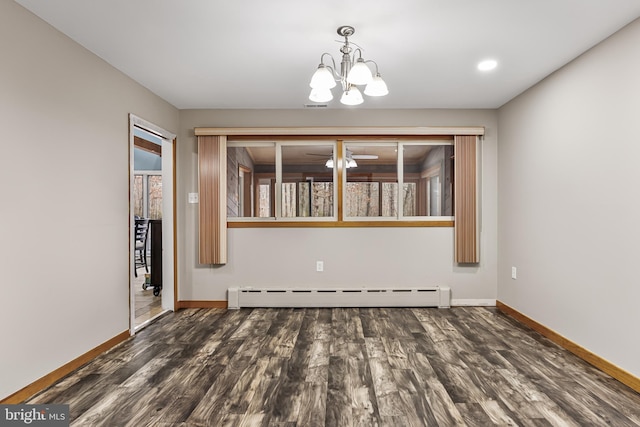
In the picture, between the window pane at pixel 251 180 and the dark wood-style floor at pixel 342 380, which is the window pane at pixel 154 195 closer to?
the window pane at pixel 251 180

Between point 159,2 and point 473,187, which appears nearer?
point 159,2

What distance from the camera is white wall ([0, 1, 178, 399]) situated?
6.93 feet

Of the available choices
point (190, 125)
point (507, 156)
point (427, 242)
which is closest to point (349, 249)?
point (427, 242)

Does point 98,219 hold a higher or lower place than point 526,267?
higher

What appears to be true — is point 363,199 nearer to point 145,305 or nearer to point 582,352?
point 582,352

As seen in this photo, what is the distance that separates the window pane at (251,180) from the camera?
177 inches

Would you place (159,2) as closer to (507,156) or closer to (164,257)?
(164,257)

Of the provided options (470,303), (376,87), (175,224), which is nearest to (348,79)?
(376,87)

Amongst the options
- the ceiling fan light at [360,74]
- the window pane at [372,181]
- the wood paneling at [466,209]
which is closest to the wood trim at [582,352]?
the wood paneling at [466,209]

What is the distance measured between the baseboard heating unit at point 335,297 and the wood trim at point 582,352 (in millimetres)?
799

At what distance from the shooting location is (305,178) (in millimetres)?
4500

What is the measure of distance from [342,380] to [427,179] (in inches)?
115

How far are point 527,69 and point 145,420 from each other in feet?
13.0

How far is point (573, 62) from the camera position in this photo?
296 cm
